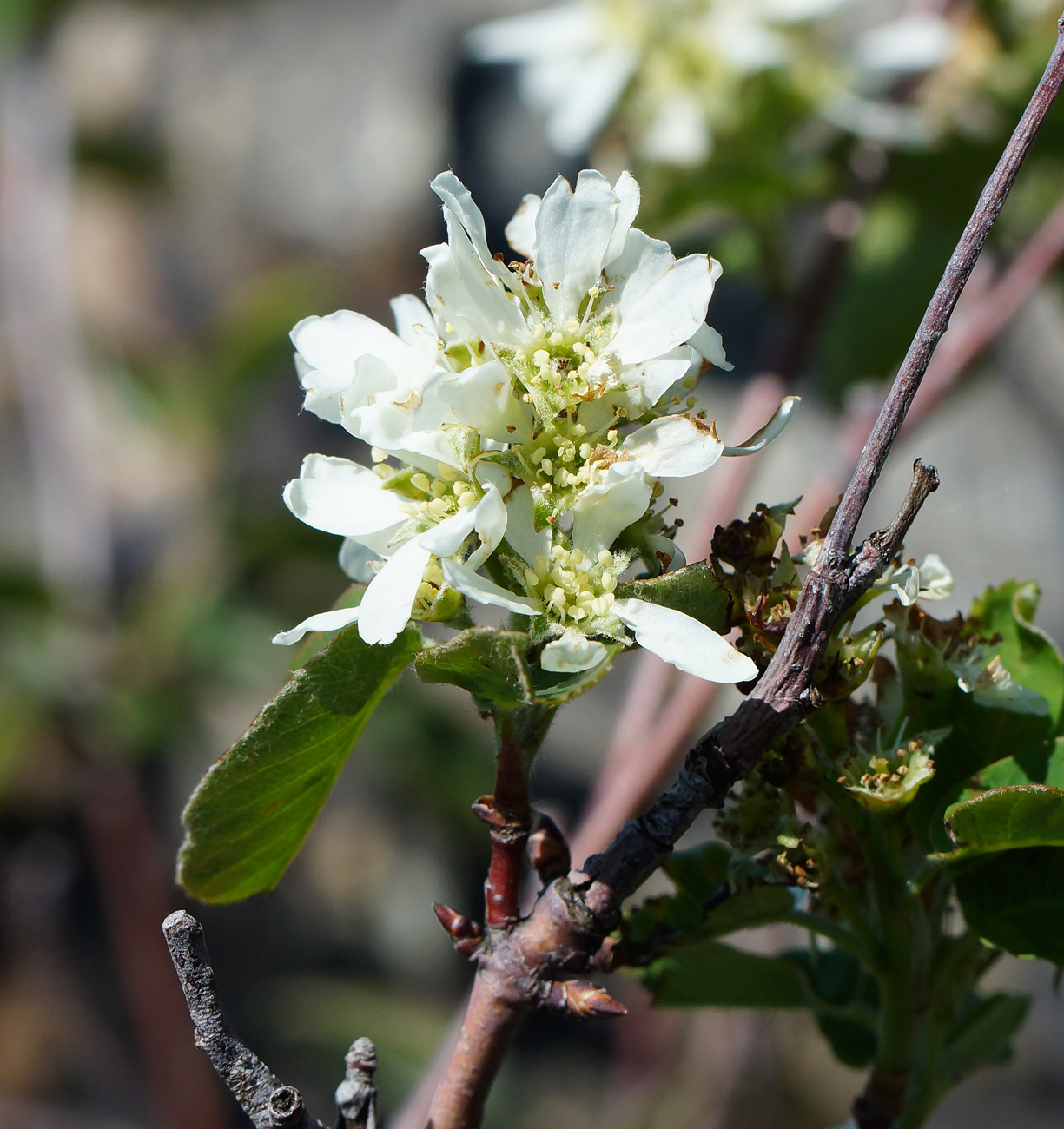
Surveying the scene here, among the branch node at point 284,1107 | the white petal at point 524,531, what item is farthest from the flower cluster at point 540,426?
the branch node at point 284,1107

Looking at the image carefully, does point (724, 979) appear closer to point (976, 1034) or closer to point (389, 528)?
point (976, 1034)

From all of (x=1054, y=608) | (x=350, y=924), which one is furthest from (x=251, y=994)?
(x=1054, y=608)

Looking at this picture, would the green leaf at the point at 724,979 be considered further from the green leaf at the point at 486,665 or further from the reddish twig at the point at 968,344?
the reddish twig at the point at 968,344

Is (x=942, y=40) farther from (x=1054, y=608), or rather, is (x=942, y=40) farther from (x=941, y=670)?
(x=1054, y=608)

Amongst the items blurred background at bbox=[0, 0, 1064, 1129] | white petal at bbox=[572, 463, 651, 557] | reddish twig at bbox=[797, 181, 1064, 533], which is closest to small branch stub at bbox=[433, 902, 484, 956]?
white petal at bbox=[572, 463, 651, 557]

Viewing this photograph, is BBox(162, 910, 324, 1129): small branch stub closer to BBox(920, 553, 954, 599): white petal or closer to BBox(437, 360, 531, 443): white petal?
BBox(437, 360, 531, 443): white petal

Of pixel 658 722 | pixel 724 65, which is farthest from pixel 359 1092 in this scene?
pixel 724 65
